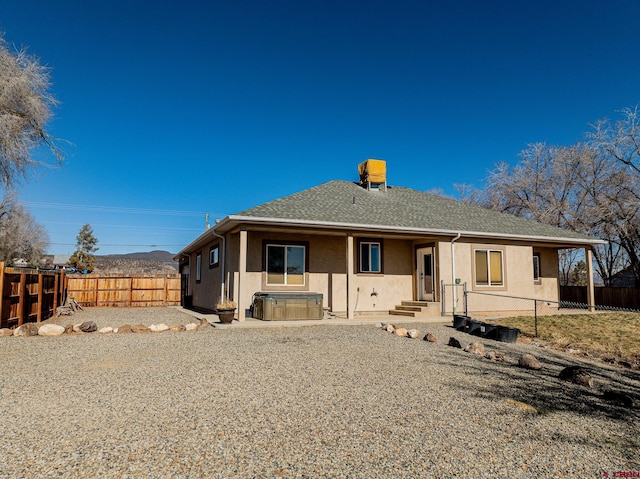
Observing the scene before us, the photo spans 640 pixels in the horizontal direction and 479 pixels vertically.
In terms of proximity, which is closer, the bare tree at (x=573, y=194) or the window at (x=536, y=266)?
the window at (x=536, y=266)

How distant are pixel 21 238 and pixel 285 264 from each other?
139ft

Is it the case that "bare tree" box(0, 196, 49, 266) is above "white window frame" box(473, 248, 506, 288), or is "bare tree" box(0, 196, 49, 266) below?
above

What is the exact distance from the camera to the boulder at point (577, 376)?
614cm

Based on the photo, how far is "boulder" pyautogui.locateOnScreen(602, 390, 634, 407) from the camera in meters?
5.21

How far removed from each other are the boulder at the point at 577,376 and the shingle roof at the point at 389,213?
720cm

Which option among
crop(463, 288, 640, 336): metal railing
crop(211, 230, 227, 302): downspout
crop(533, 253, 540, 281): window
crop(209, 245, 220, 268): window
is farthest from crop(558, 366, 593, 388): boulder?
crop(209, 245, 220, 268): window

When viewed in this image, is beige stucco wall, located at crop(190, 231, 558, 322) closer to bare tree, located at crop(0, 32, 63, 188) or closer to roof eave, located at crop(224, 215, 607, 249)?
roof eave, located at crop(224, 215, 607, 249)

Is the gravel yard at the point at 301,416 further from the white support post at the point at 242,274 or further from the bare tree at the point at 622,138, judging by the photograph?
the bare tree at the point at 622,138

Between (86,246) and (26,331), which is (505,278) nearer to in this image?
(26,331)

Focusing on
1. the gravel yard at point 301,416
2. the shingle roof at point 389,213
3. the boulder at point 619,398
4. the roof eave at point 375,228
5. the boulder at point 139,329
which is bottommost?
the boulder at point 619,398

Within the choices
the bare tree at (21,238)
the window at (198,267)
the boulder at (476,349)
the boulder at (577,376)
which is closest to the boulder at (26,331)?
the window at (198,267)

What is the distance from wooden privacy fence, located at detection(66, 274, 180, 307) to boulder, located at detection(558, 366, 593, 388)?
20.8 meters

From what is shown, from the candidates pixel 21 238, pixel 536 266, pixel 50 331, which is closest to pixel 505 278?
pixel 536 266

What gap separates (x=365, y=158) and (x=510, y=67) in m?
7.02
